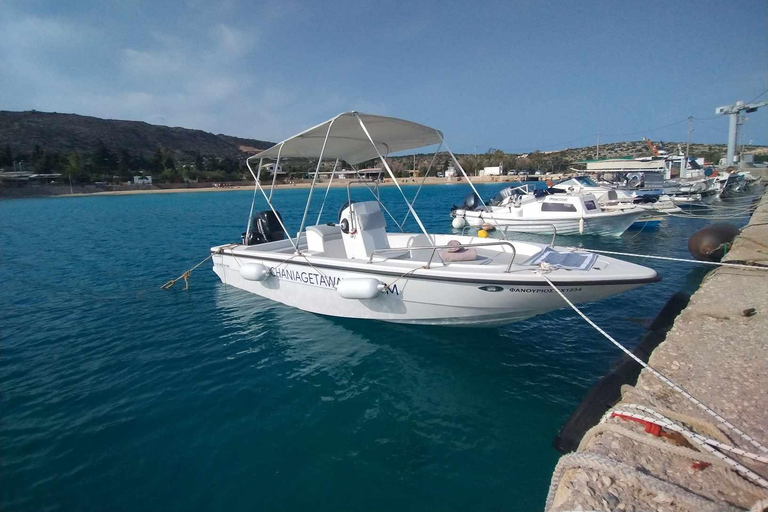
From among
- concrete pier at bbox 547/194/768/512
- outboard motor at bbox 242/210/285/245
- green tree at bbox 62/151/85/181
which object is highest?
green tree at bbox 62/151/85/181

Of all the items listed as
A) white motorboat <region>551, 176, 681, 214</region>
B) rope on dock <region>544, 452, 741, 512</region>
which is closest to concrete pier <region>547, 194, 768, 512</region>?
rope on dock <region>544, 452, 741, 512</region>

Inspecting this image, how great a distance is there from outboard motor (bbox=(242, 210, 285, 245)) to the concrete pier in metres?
9.37

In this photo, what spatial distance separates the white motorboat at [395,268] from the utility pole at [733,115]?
69438mm

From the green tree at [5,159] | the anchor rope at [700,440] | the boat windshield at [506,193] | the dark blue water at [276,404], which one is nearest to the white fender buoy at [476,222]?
the boat windshield at [506,193]

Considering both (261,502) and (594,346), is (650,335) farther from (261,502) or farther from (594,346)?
(261,502)

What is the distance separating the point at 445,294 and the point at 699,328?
3523 mm

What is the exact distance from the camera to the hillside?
126m

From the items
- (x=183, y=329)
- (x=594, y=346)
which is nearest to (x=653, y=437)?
(x=594, y=346)

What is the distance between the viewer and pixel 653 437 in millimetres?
2973

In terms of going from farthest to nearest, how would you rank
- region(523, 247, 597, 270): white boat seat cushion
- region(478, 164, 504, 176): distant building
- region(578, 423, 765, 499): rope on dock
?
region(478, 164, 504, 176): distant building → region(523, 247, 597, 270): white boat seat cushion → region(578, 423, 765, 499): rope on dock

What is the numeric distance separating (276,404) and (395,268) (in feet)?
9.77

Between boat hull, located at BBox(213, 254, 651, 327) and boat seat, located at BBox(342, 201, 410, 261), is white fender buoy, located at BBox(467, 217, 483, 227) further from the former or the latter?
boat hull, located at BBox(213, 254, 651, 327)

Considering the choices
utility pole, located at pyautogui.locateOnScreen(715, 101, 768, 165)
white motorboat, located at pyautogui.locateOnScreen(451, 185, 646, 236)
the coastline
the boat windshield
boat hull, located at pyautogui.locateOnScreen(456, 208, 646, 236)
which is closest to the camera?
boat hull, located at pyautogui.locateOnScreen(456, 208, 646, 236)

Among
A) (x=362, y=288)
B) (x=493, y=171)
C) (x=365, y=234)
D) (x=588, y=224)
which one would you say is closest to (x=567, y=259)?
(x=362, y=288)
